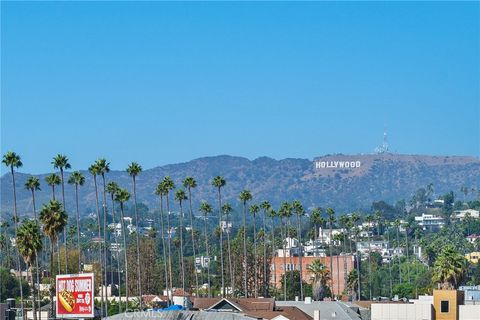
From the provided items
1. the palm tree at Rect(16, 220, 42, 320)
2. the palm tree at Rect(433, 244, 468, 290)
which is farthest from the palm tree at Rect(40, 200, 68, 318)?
the palm tree at Rect(433, 244, 468, 290)

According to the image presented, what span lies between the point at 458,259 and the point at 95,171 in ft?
164

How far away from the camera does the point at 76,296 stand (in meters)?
99.3

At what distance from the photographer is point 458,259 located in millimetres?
170250

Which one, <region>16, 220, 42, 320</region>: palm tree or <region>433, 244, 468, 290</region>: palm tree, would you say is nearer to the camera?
<region>16, 220, 42, 320</region>: palm tree

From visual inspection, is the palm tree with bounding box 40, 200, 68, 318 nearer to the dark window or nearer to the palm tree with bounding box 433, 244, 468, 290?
the palm tree with bounding box 433, 244, 468, 290

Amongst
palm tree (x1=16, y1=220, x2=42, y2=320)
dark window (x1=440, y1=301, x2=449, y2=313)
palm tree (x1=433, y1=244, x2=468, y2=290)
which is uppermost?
palm tree (x1=16, y1=220, x2=42, y2=320)

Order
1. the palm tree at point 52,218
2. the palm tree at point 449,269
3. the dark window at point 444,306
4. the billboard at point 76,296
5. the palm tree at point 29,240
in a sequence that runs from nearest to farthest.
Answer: the billboard at point 76,296, the dark window at point 444,306, the palm tree at point 52,218, the palm tree at point 29,240, the palm tree at point 449,269

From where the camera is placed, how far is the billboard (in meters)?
98.4

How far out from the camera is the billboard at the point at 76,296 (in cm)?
9839

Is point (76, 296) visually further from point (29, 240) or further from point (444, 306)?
point (29, 240)

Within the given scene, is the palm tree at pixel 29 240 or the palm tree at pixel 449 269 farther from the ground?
the palm tree at pixel 29 240

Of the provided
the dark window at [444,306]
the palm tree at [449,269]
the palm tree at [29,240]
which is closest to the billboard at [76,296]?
the dark window at [444,306]

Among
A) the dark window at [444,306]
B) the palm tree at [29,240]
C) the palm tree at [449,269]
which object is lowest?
the palm tree at [449,269]

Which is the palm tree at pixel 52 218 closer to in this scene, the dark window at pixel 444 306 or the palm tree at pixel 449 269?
the palm tree at pixel 449 269
